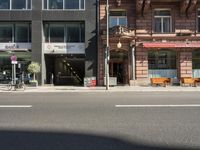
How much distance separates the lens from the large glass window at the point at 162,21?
36.6m

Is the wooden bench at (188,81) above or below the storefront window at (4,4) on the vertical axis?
below

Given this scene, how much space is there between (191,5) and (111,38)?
759cm

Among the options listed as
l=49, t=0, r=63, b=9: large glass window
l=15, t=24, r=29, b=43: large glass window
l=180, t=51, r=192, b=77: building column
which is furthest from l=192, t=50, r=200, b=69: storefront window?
l=15, t=24, r=29, b=43: large glass window

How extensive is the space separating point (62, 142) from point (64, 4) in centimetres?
2996

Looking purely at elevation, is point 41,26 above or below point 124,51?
above

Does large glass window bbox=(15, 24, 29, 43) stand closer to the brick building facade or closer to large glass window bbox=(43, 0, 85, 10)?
large glass window bbox=(43, 0, 85, 10)

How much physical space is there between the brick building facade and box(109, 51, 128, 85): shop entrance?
16.9 inches

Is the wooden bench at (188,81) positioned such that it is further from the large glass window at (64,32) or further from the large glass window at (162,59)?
the large glass window at (64,32)

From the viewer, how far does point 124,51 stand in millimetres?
37125

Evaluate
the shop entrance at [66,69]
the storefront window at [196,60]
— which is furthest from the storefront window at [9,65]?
the storefront window at [196,60]

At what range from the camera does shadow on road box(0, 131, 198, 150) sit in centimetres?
Answer: 786

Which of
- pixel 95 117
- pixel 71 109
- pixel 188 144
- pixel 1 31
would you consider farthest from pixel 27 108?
pixel 1 31

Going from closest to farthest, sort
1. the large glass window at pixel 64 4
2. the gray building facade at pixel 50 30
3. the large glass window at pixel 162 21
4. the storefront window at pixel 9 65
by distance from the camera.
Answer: the large glass window at pixel 162 21 < the gray building facade at pixel 50 30 < the large glass window at pixel 64 4 < the storefront window at pixel 9 65

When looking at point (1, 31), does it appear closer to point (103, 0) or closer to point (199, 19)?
point (103, 0)
